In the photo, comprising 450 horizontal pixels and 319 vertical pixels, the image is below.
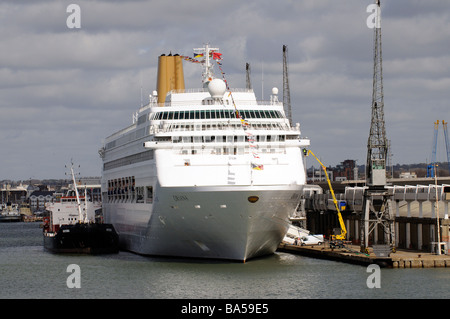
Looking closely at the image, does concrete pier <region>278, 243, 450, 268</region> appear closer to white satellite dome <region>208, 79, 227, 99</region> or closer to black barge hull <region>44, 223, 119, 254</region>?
white satellite dome <region>208, 79, 227, 99</region>

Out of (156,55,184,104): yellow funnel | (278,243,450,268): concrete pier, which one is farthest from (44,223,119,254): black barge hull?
(278,243,450,268): concrete pier

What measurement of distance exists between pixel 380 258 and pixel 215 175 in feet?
43.2

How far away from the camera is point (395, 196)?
3024 inches

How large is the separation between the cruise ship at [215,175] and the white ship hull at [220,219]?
0.23 feet

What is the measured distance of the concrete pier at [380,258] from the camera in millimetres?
61719

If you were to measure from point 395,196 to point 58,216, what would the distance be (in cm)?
4163

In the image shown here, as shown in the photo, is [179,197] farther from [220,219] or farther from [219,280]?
[219,280]

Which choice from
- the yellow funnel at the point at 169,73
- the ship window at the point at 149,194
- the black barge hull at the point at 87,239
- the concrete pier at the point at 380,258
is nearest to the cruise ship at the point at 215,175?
the ship window at the point at 149,194

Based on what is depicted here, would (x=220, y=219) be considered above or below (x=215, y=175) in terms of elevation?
below

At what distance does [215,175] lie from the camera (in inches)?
2459

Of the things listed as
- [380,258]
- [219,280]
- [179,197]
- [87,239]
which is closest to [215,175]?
[179,197]

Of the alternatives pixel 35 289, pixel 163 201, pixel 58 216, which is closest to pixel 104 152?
pixel 58 216
